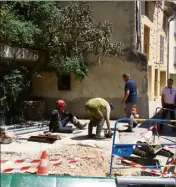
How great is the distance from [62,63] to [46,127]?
7.84 feet

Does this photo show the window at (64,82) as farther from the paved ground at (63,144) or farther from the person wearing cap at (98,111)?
the person wearing cap at (98,111)

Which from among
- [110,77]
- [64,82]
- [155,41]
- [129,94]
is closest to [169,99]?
[129,94]

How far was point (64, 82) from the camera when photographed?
13477 millimetres

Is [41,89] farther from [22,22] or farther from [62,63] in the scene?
[22,22]

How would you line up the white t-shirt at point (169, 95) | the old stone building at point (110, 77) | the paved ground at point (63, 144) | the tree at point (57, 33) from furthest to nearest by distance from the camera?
the old stone building at point (110, 77)
the tree at point (57, 33)
the white t-shirt at point (169, 95)
the paved ground at point (63, 144)

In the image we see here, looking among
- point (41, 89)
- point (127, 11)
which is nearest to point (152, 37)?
point (127, 11)

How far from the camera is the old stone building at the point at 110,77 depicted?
12547mm

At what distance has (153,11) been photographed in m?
19.4

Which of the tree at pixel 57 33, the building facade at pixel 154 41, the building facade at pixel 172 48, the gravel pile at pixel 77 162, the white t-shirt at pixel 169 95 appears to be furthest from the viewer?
the building facade at pixel 172 48

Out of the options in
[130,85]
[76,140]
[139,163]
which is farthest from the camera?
[130,85]

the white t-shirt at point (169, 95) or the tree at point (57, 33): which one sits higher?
the tree at point (57, 33)

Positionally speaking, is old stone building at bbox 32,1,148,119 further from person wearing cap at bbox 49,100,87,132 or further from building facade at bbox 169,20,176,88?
building facade at bbox 169,20,176,88

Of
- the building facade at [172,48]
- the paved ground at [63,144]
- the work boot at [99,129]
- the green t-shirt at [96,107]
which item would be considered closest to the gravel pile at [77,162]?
the paved ground at [63,144]

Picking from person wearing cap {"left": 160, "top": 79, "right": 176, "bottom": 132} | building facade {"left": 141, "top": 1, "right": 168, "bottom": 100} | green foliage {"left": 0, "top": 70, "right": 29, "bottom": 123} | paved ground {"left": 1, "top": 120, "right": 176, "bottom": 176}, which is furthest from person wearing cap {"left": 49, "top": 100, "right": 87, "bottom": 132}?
building facade {"left": 141, "top": 1, "right": 168, "bottom": 100}
